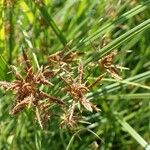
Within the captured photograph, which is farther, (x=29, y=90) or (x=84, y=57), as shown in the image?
(x=84, y=57)

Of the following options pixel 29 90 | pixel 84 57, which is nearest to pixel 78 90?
pixel 29 90

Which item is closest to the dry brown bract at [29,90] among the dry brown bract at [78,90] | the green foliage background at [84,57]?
the dry brown bract at [78,90]

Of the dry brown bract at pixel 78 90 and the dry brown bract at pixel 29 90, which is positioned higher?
the dry brown bract at pixel 29 90

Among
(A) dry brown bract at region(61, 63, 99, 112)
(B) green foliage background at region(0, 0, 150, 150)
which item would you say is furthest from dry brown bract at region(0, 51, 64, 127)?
(B) green foliage background at region(0, 0, 150, 150)

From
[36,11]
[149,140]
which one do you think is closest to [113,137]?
[149,140]

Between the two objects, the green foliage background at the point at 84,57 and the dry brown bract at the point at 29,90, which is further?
the green foliage background at the point at 84,57

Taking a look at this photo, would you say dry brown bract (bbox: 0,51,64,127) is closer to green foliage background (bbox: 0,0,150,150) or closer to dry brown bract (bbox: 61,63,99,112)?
dry brown bract (bbox: 61,63,99,112)

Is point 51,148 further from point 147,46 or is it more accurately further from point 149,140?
point 147,46

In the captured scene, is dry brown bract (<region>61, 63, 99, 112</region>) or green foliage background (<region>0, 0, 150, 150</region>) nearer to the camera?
dry brown bract (<region>61, 63, 99, 112</region>)

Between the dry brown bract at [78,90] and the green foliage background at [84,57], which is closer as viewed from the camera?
the dry brown bract at [78,90]

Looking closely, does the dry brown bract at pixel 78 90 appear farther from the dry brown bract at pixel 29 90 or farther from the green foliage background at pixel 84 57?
the green foliage background at pixel 84 57

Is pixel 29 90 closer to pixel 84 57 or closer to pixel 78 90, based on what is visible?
pixel 78 90
